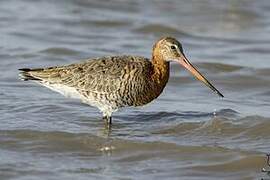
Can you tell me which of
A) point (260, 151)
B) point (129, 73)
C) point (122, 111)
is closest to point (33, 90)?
point (122, 111)

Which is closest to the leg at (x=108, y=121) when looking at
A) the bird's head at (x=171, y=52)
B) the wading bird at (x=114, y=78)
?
the wading bird at (x=114, y=78)

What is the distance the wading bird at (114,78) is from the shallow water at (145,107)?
34 cm

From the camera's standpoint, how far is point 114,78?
10242 mm

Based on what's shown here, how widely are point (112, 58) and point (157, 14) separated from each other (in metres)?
7.09

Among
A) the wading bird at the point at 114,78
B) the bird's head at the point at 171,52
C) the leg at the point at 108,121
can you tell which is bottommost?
the leg at the point at 108,121

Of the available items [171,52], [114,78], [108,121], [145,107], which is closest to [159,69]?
[171,52]

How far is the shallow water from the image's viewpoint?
350 inches

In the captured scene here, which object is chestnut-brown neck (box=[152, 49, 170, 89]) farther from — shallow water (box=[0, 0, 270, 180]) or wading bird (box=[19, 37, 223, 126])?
shallow water (box=[0, 0, 270, 180])

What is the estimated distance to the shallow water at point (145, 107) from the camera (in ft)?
29.2

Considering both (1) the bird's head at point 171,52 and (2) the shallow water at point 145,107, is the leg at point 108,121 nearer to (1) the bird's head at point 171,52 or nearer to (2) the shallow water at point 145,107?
(2) the shallow water at point 145,107

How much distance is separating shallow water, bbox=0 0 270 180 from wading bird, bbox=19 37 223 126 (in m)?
0.34

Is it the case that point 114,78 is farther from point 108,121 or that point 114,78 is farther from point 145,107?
point 145,107

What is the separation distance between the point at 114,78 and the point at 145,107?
4.43 feet

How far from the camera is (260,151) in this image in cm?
923
